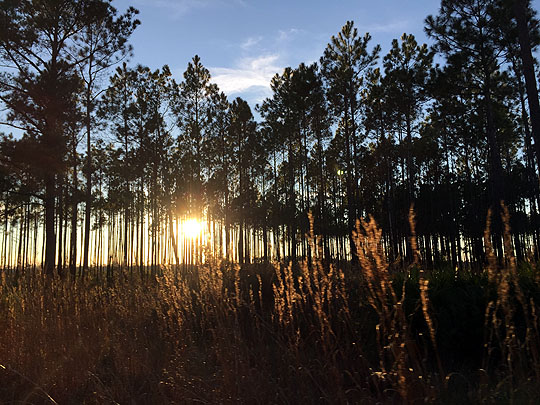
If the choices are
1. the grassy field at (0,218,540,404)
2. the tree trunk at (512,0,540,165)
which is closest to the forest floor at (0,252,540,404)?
the grassy field at (0,218,540,404)

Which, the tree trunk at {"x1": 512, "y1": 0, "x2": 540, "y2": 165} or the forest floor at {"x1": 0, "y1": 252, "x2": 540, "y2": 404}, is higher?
the tree trunk at {"x1": 512, "y1": 0, "x2": 540, "y2": 165}

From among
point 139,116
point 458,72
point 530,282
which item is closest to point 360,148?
point 458,72

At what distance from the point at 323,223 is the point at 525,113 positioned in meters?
12.8

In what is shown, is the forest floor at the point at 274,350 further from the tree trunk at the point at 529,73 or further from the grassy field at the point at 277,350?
the tree trunk at the point at 529,73

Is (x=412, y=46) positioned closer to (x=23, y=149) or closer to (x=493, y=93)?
(x=493, y=93)

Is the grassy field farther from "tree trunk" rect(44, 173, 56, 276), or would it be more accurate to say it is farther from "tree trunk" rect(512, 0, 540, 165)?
"tree trunk" rect(44, 173, 56, 276)

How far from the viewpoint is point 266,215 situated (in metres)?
27.5

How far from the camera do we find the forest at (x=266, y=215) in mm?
3830

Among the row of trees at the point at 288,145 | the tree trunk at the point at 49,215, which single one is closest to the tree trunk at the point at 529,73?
the row of trees at the point at 288,145

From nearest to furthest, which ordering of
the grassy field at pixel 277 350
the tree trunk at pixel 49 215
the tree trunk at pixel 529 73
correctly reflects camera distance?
the grassy field at pixel 277 350 < the tree trunk at pixel 529 73 < the tree trunk at pixel 49 215

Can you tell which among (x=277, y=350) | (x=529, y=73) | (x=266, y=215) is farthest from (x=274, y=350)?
(x=266, y=215)

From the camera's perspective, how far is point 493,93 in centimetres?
1523

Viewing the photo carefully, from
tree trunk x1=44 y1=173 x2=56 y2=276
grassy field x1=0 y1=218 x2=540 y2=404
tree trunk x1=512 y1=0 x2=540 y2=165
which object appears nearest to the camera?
grassy field x1=0 y1=218 x2=540 y2=404

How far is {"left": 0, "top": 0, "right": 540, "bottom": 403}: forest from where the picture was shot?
3830mm
